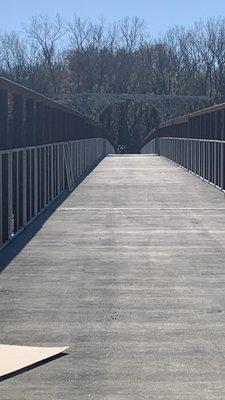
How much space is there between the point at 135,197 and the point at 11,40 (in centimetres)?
8190

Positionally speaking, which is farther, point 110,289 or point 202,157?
point 202,157

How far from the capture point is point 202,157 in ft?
113

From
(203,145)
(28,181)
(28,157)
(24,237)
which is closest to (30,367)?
(24,237)

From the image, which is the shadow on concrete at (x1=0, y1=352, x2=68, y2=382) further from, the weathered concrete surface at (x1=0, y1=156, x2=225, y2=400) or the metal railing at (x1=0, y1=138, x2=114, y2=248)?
the metal railing at (x1=0, y1=138, x2=114, y2=248)

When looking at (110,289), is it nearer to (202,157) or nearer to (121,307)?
(121,307)

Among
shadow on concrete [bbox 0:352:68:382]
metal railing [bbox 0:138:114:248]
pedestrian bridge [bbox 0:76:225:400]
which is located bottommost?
shadow on concrete [bbox 0:352:68:382]

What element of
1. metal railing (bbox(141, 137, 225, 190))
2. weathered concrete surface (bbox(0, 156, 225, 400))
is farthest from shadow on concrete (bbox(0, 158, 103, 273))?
metal railing (bbox(141, 137, 225, 190))

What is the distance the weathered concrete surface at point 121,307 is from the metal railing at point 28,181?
1.73 ft

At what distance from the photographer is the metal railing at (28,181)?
15.3 m

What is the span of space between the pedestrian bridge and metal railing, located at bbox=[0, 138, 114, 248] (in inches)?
1.2

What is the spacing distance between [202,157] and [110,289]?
24.1m

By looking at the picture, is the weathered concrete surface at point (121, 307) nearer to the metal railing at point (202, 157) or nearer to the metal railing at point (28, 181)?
the metal railing at point (28, 181)

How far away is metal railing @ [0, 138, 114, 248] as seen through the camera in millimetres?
15345

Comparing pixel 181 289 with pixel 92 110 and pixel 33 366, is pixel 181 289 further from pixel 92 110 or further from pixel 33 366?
pixel 92 110
